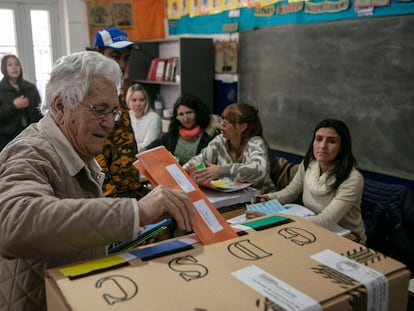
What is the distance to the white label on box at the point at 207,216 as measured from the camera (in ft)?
2.92

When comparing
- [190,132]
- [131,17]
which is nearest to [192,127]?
[190,132]

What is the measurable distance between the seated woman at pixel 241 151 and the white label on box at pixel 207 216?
168 centimetres

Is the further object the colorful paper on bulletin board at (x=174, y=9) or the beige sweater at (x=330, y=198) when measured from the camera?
the colorful paper on bulletin board at (x=174, y=9)

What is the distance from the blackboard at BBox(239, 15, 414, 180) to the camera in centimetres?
299

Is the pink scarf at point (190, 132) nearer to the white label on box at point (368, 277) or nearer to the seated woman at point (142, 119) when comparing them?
the seated woman at point (142, 119)

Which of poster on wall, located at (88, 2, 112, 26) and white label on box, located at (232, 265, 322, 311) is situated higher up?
poster on wall, located at (88, 2, 112, 26)

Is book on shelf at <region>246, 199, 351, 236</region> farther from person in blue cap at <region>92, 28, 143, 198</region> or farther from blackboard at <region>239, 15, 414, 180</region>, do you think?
blackboard at <region>239, 15, 414, 180</region>

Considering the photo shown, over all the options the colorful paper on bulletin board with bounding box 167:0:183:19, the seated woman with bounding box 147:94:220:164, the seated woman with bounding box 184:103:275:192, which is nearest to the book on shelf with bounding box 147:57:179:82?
the colorful paper on bulletin board with bounding box 167:0:183:19

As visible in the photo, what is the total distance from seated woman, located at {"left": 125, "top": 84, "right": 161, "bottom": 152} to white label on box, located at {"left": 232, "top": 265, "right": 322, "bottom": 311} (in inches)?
154

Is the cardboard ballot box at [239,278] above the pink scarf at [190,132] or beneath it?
above

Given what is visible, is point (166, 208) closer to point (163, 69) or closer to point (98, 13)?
point (163, 69)

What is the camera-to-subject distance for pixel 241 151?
9.80ft

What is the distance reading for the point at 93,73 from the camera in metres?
0.99

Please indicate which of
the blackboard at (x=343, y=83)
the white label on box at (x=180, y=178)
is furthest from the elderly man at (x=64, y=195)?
the blackboard at (x=343, y=83)
